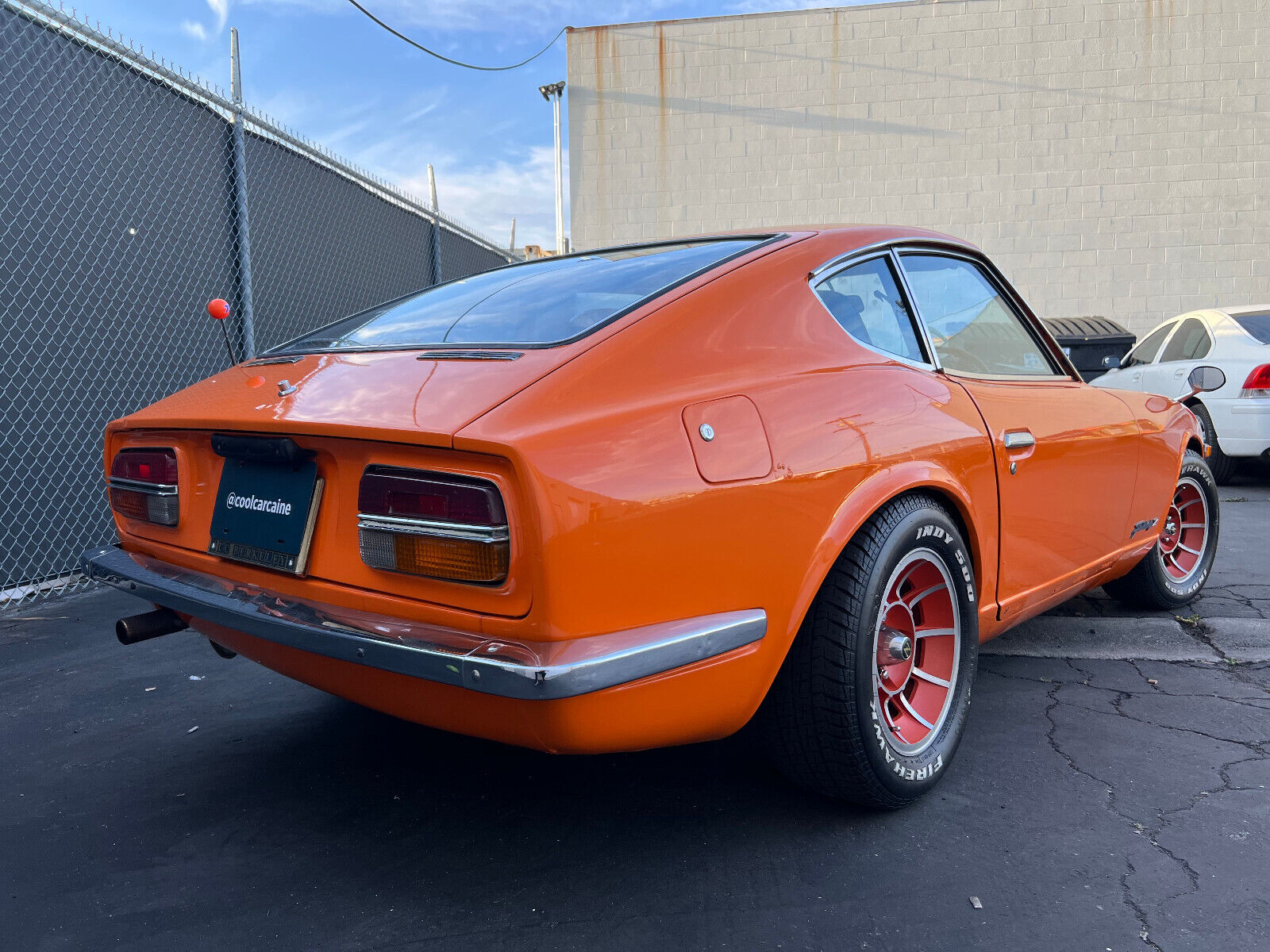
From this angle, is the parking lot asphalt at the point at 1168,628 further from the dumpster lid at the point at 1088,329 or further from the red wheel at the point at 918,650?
the dumpster lid at the point at 1088,329

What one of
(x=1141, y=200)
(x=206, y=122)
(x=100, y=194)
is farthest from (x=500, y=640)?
(x=1141, y=200)

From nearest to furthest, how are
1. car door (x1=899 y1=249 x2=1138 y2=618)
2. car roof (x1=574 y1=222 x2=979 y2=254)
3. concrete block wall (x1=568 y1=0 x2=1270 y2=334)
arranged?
car roof (x1=574 y1=222 x2=979 y2=254) < car door (x1=899 y1=249 x2=1138 y2=618) < concrete block wall (x1=568 y1=0 x2=1270 y2=334)

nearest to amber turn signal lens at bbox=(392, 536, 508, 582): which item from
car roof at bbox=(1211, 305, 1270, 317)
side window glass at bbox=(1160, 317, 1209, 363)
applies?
side window glass at bbox=(1160, 317, 1209, 363)

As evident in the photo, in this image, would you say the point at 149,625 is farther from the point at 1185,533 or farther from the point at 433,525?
the point at 1185,533

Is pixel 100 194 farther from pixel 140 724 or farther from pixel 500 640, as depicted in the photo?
pixel 500 640

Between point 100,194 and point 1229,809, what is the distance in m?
5.39

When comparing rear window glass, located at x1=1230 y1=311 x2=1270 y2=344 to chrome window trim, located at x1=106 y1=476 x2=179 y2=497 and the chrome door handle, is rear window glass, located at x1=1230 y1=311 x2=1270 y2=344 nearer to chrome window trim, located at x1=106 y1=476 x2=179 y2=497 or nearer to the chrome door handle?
the chrome door handle

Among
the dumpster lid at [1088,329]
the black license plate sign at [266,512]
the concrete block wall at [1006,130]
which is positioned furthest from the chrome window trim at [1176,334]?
the black license plate sign at [266,512]

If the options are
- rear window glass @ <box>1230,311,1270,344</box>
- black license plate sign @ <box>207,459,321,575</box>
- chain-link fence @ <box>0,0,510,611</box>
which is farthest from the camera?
rear window glass @ <box>1230,311,1270,344</box>

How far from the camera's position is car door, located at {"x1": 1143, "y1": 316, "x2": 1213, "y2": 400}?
7250 millimetres

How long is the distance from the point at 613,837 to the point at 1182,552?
10.4 feet

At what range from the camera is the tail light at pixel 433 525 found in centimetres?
160

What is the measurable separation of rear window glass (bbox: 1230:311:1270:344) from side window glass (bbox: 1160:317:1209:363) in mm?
250

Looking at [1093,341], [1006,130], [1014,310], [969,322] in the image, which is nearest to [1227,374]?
[1093,341]
